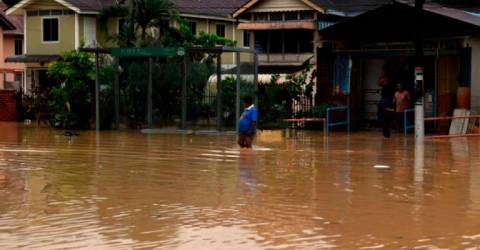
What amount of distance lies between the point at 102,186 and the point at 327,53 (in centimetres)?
1704

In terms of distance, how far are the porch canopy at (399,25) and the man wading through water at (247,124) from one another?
24.7ft

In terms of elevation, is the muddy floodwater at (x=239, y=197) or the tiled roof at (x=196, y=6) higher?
the tiled roof at (x=196, y=6)

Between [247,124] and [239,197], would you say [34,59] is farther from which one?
[239,197]

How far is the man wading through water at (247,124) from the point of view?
19719 mm

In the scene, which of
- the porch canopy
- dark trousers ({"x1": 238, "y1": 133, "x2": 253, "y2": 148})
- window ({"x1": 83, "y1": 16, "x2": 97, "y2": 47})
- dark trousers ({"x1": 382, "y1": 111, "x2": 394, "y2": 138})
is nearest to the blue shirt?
dark trousers ({"x1": 238, "y1": 133, "x2": 253, "y2": 148})

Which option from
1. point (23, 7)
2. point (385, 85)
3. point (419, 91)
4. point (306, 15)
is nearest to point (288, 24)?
point (306, 15)

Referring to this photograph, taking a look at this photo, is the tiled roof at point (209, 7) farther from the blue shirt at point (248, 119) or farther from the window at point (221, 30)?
the blue shirt at point (248, 119)

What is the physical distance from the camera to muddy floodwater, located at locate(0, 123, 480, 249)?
9.30m

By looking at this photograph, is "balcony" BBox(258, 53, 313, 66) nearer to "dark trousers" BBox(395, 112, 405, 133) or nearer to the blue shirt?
"dark trousers" BBox(395, 112, 405, 133)

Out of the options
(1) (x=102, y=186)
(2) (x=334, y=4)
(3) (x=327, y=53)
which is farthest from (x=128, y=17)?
(1) (x=102, y=186)

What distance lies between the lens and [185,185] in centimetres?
1371

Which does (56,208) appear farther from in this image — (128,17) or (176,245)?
(128,17)

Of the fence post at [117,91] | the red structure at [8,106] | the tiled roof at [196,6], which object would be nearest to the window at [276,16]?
the tiled roof at [196,6]

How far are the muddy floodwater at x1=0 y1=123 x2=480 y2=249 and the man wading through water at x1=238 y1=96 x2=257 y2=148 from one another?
36 cm
